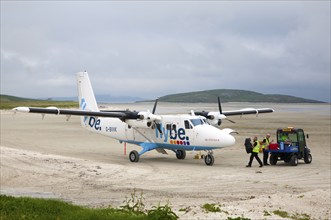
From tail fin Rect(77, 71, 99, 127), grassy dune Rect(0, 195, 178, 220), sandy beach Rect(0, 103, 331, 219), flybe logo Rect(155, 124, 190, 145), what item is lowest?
sandy beach Rect(0, 103, 331, 219)

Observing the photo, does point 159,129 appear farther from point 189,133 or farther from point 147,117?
point 189,133

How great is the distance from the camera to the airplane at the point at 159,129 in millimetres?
22562

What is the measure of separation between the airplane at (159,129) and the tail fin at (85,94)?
0.78m

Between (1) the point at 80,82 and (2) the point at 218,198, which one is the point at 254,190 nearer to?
(2) the point at 218,198

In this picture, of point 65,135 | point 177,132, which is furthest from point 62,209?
point 65,135

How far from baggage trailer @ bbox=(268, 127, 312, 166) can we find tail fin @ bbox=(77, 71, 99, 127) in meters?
11.2

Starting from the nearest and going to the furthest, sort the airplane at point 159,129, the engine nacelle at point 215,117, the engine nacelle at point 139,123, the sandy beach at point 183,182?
the sandy beach at point 183,182
the airplane at point 159,129
the engine nacelle at point 139,123
the engine nacelle at point 215,117

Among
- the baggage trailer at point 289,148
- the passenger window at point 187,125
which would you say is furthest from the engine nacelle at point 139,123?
the baggage trailer at point 289,148

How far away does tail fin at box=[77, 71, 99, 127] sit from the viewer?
28281 millimetres

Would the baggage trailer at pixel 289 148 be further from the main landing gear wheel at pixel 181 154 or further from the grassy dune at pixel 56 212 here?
the grassy dune at pixel 56 212

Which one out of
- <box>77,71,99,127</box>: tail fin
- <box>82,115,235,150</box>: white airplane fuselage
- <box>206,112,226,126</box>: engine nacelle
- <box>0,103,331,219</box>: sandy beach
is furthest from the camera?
<box>77,71,99,127</box>: tail fin

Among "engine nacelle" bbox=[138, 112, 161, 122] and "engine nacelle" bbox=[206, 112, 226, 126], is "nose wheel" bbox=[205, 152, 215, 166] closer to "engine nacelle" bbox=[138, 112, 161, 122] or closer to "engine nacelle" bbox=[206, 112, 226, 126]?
"engine nacelle" bbox=[138, 112, 161, 122]

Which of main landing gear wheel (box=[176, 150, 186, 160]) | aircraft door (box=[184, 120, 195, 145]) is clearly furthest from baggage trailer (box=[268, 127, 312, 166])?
main landing gear wheel (box=[176, 150, 186, 160])

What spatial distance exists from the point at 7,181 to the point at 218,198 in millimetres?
8041
